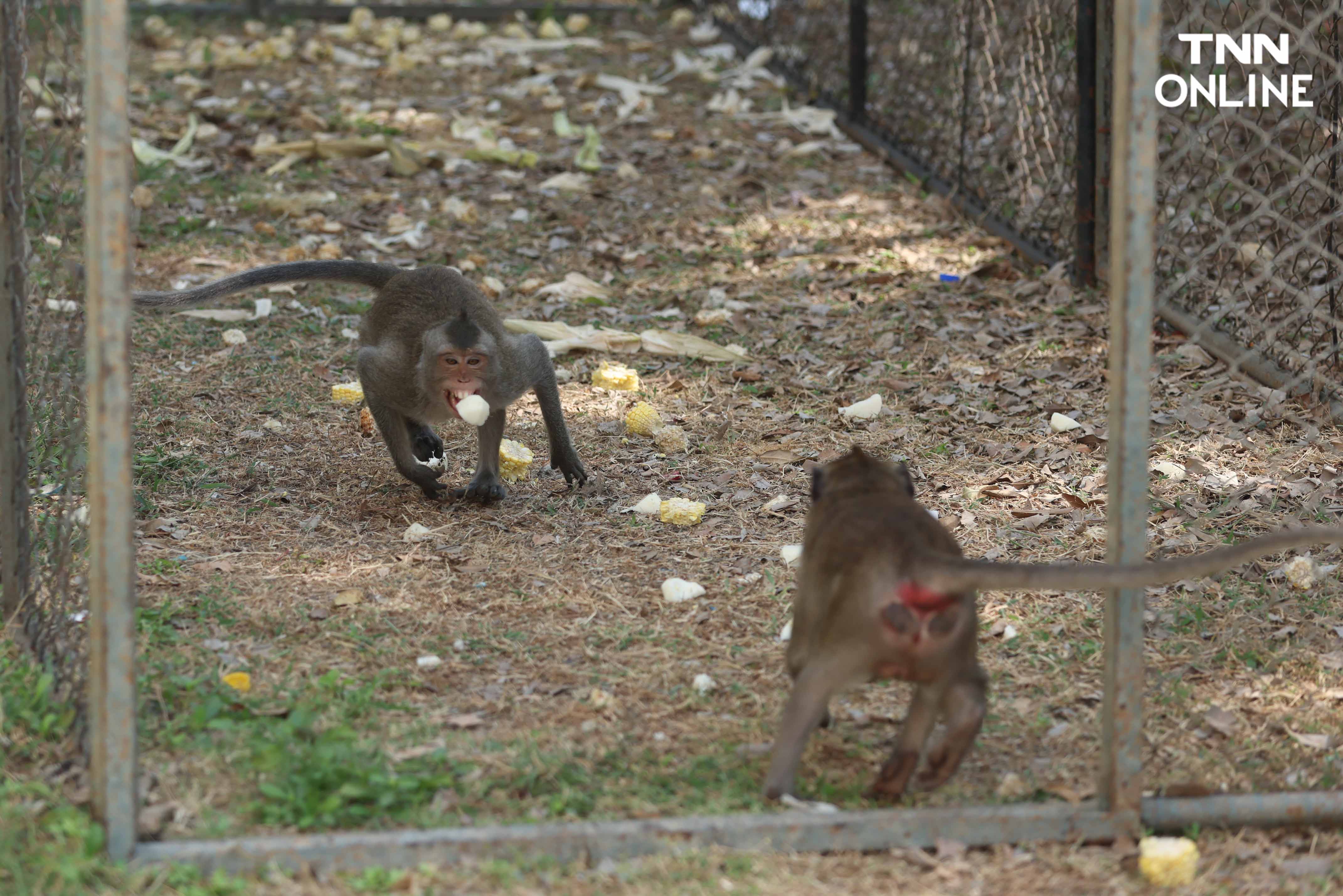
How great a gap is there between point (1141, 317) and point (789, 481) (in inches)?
113

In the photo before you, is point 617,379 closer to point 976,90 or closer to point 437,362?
point 437,362

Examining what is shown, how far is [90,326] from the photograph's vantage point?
3012mm

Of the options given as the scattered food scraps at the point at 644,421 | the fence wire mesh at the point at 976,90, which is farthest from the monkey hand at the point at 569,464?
the fence wire mesh at the point at 976,90

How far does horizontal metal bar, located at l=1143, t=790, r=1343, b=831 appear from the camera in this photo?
3.43 metres

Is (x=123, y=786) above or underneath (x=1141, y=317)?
underneath

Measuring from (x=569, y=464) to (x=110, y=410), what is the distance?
3102 mm

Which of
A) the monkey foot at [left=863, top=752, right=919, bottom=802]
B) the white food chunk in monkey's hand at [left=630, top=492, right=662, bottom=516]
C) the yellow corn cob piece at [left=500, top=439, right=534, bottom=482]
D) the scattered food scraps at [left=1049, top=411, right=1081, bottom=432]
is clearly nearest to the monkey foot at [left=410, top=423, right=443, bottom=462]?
the yellow corn cob piece at [left=500, top=439, right=534, bottom=482]

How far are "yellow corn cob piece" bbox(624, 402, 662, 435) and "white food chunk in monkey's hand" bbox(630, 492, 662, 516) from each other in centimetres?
87

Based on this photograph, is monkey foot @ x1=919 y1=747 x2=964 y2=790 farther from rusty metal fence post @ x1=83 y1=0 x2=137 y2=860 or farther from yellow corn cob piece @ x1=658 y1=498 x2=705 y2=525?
yellow corn cob piece @ x1=658 y1=498 x2=705 y2=525

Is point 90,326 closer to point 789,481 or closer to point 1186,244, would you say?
point 789,481

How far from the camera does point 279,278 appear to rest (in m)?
6.09

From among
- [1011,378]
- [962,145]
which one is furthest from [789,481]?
[962,145]

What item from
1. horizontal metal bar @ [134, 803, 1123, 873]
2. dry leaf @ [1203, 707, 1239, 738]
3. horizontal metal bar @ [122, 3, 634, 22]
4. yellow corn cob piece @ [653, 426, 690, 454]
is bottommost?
yellow corn cob piece @ [653, 426, 690, 454]

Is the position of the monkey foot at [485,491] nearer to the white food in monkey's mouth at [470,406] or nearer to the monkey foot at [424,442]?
the white food in monkey's mouth at [470,406]
